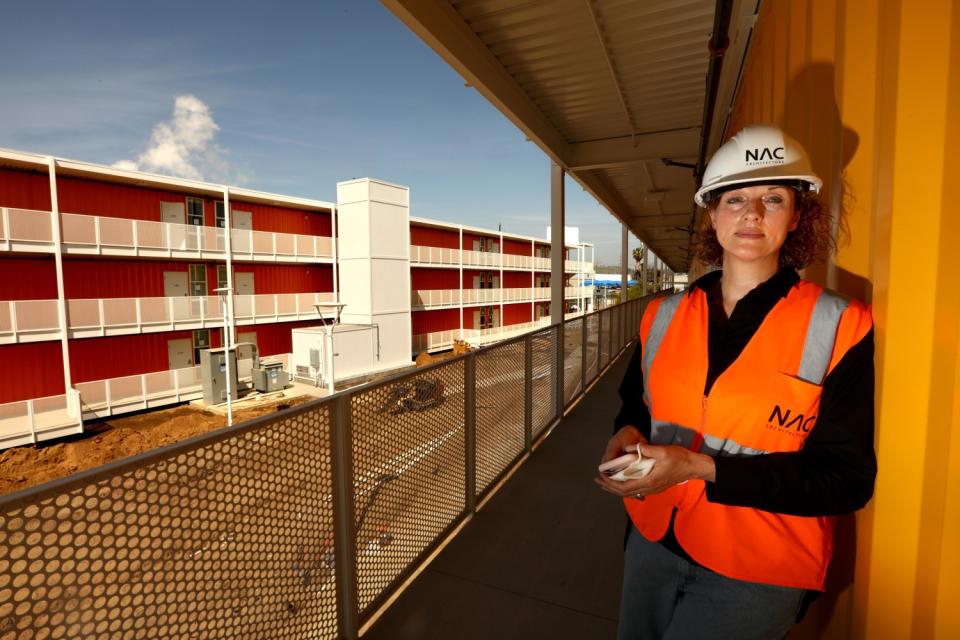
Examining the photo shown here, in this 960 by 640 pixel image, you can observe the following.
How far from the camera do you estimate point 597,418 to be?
6.14 meters

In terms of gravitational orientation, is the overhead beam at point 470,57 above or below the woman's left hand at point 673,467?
above

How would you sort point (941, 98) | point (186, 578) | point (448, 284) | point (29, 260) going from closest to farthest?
point (941, 98) < point (186, 578) < point (29, 260) < point (448, 284)

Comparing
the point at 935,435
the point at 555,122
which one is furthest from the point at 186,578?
the point at 555,122

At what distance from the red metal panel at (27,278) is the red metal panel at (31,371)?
67.9 inches

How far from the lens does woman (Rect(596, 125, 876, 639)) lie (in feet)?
3.68

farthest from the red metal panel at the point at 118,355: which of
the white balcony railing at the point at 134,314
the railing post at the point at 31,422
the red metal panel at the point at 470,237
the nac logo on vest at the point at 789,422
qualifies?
the nac logo on vest at the point at 789,422

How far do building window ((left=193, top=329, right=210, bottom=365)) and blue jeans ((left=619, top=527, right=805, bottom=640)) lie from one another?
2247 cm

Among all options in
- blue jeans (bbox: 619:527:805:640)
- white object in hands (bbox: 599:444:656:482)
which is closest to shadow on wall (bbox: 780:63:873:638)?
blue jeans (bbox: 619:527:805:640)

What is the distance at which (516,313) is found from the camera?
126 feet

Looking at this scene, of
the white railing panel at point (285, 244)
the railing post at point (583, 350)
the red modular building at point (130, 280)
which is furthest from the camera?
the white railing panel at point (285, 244)

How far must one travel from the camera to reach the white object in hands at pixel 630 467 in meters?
1.21

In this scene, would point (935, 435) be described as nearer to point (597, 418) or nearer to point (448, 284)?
point (597, 418)

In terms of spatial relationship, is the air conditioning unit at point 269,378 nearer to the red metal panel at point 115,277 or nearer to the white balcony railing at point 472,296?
the red metal panel at point 115,277

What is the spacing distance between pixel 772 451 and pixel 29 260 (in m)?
21.7
